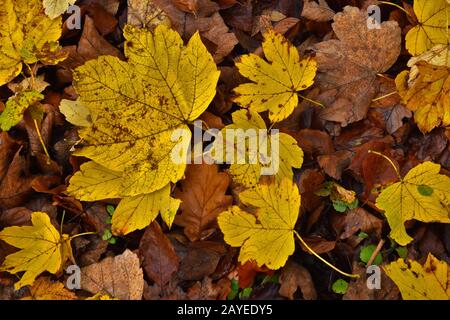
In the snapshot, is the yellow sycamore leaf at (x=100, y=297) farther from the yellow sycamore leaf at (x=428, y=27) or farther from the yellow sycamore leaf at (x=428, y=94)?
the yellow sycamore leaf at (x=428, y=27)

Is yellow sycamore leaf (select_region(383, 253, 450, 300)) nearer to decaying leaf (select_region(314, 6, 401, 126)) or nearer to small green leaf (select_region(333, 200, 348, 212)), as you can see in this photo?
small green leaf (select_region(333, 200, 348, 212))

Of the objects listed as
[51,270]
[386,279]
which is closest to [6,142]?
[51,270]

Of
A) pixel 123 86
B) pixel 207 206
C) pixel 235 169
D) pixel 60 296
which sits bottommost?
pixel 60 296

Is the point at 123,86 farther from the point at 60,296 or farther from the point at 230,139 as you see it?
the point at 60,296

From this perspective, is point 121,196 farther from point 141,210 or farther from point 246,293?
point 246,293

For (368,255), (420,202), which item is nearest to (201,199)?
(368,255)

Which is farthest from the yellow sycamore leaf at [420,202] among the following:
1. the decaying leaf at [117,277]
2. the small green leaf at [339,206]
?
the decaying leaf at [117,277]
